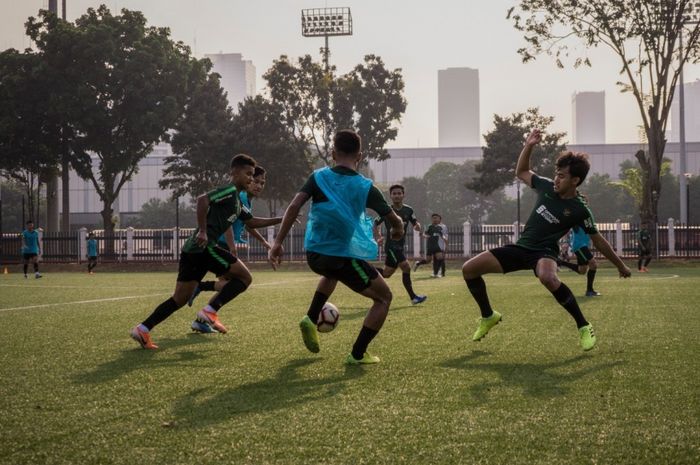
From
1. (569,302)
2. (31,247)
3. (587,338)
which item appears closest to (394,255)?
(569,302)

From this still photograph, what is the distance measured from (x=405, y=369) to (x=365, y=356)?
1.63 ft

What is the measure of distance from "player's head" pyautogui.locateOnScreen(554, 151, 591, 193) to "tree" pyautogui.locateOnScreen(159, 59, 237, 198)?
40.6 meters

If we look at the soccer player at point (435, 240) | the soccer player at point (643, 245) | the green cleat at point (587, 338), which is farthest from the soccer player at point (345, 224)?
the soccer player at point (643, 245)

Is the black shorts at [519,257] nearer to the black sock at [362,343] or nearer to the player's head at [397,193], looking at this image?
the black sock at [362,343]

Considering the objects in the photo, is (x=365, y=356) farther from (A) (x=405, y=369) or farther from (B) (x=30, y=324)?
(B) (x=30, y=324)

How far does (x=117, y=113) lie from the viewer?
4194 cm

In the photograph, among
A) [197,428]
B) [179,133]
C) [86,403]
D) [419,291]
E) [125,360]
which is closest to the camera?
[197,428]

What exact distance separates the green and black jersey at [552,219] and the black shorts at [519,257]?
5 cm

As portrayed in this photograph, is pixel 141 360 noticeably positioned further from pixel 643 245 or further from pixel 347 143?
pixel 643 245

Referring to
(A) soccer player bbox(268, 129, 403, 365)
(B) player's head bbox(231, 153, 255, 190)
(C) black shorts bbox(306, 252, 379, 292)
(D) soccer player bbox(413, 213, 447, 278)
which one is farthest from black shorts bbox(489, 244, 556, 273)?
(D) soccer player bbox(413, 213, 447, 278)

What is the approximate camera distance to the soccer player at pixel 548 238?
24.7ft

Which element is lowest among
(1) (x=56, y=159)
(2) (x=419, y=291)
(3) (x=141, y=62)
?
(2) (x=419, y=291)

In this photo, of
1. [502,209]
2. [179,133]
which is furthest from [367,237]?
[502,209]

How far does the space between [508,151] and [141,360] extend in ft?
144
